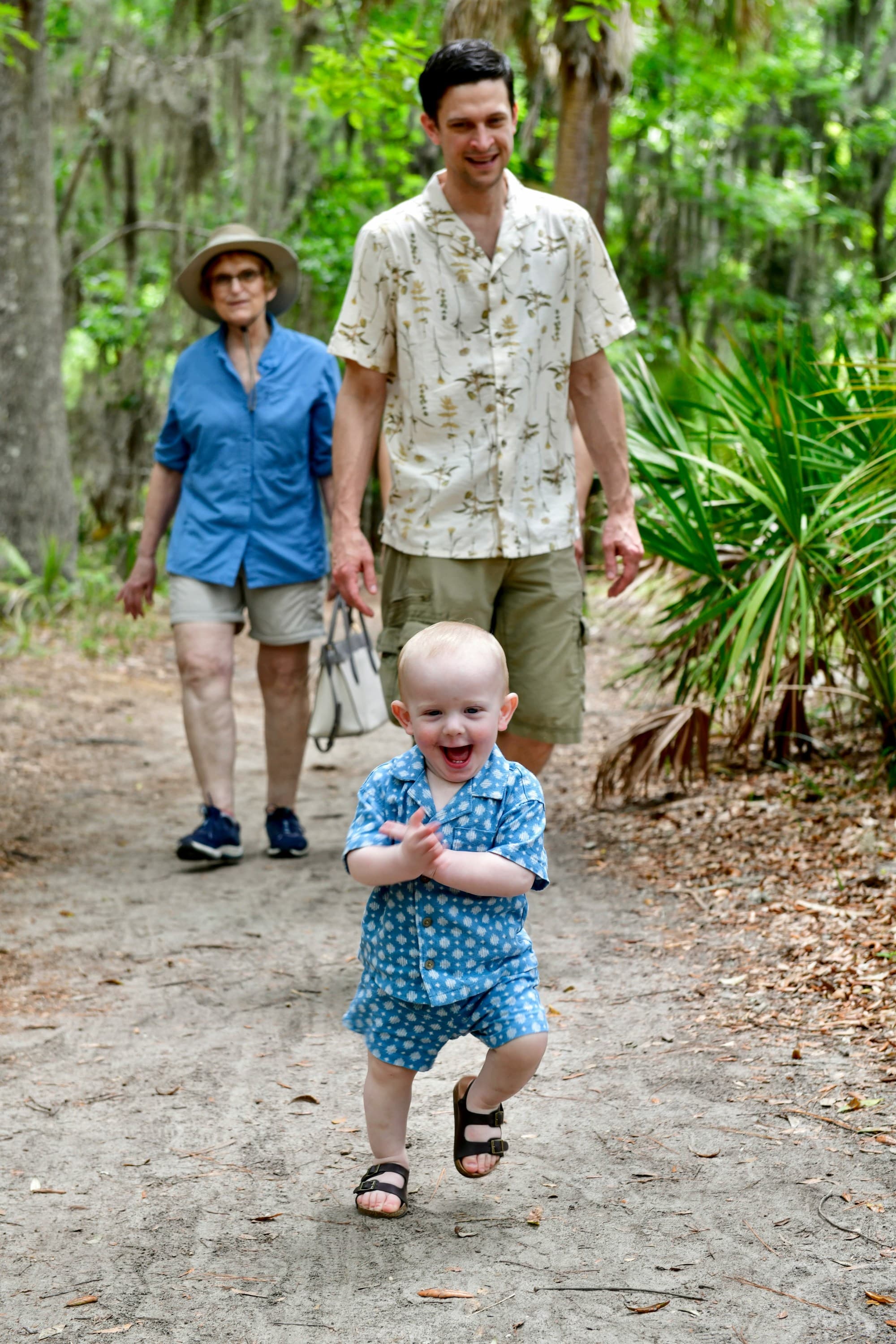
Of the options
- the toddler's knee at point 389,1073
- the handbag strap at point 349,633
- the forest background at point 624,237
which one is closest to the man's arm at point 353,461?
the handbag strap at point 349,633

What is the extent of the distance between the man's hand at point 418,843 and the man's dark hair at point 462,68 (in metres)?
2.11

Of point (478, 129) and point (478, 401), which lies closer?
point (478, 129)

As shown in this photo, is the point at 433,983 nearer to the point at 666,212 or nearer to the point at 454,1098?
the point at 454,1098

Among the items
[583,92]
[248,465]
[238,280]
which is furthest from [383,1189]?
[583,92]

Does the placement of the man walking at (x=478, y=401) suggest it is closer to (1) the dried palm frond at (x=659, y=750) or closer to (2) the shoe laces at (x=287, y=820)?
(2) the shoe laces at (x=287, y=820)

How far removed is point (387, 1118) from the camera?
250cm

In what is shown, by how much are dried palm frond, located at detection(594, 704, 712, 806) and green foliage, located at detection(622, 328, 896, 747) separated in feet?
0.33

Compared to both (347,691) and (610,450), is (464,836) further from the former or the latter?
(347,691)

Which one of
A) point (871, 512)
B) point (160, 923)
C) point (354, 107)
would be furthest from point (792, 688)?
point (354, 107)

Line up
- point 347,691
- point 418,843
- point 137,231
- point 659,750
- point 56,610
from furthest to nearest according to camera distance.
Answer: point 137,231 → point 56,610 → point 659,750 → point 347,691 → point 418,843

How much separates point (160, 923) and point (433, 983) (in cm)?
224

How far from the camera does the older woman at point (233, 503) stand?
16.2 ft

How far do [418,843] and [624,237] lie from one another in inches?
644

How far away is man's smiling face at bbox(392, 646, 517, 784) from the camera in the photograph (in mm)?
2303
